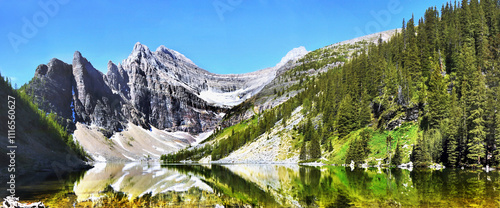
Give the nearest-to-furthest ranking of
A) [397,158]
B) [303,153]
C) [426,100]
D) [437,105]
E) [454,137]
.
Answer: [454,137] < [397,158] < [437,105] < [426,100] < [303,153]

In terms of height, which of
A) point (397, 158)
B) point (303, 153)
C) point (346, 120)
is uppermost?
point (346, 120)

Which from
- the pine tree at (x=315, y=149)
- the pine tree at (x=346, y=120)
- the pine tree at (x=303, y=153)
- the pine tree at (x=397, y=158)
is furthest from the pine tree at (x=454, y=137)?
the pine tree at (x=303, y=153)

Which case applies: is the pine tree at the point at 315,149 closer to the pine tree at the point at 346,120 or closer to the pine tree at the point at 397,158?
the pine tree at the point at 346,120

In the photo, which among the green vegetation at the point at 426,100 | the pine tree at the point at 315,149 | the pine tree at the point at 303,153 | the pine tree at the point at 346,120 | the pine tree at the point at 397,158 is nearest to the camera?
the green vegetation at the point at 426,100

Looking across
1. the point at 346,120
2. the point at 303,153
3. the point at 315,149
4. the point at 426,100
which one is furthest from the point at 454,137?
the point at 303,153

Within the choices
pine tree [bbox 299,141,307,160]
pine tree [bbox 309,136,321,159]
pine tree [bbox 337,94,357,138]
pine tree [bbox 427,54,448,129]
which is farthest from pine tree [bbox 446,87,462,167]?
pine tree [bbox 299,141,307,160]

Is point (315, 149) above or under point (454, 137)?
under

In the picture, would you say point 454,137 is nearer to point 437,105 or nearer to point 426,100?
point 437,105

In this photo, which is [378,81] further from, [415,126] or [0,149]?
[0,149]

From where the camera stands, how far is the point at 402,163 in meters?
69.8

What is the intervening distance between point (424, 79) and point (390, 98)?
10720 mm

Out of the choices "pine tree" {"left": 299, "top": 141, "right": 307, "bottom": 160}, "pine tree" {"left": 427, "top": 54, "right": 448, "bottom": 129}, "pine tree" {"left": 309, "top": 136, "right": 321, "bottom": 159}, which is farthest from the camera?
"pine tree" {"left": 299, "top": 141, "right": 307, "bottom": 160}

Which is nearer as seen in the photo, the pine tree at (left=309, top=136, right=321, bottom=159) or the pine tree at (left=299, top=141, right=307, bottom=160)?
the pine tree at (left=309, top=136, right=321, bottom=159)

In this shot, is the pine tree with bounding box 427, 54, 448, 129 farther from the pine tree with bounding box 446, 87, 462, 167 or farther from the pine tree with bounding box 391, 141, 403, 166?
the pine tree with bounding box 391, 141, 403, 166
